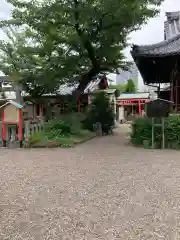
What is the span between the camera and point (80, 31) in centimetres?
1378

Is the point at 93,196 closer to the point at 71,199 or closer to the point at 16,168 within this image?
the point at 71,199

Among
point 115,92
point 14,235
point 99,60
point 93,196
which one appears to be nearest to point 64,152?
point 93,196

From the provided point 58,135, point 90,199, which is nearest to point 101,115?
point 58,135

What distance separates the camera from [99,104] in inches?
692

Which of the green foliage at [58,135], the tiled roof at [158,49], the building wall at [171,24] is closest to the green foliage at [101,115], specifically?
the green foliage at [58,135]

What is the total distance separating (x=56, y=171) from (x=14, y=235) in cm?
343

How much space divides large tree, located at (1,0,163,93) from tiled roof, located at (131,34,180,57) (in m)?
1.95

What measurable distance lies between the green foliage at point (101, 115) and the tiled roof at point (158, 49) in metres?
6.33

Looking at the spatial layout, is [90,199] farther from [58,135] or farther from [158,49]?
[158,49]

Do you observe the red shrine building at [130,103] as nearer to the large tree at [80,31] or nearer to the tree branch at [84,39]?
the large tree at [80,31]

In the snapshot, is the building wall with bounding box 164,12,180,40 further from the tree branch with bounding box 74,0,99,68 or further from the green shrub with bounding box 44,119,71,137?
the green shrub with bounding box 44,119,71,137

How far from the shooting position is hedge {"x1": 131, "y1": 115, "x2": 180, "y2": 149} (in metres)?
10.1

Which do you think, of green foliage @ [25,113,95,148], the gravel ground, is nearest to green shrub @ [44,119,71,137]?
green foliage @ [25,113,95,148]

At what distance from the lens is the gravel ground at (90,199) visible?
342 cm
